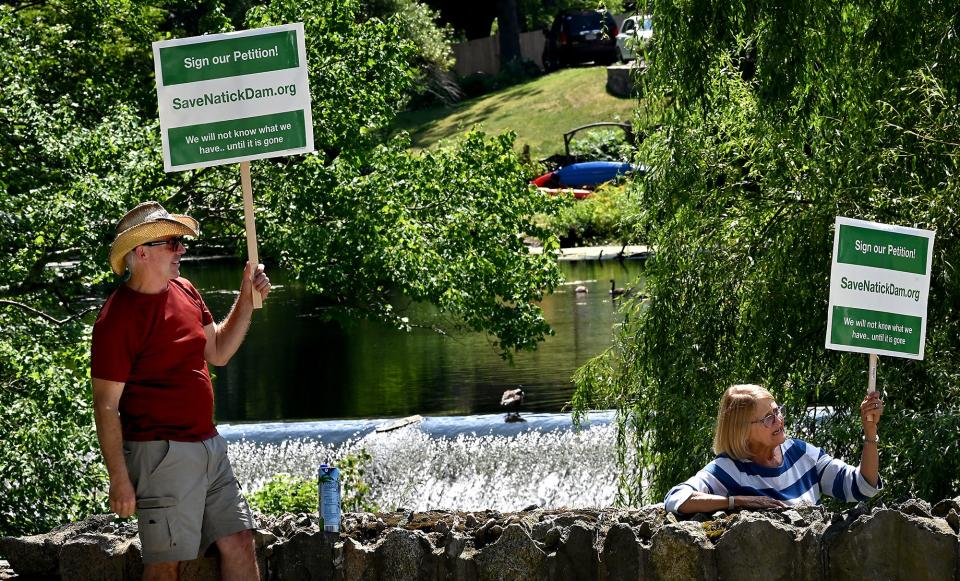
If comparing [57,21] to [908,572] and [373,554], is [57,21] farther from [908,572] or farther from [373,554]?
[908,572]

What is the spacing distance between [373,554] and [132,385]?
1070 millimetres

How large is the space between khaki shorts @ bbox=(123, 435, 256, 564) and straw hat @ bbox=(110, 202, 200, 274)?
0.70 meters

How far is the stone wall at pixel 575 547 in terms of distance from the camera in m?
4.80

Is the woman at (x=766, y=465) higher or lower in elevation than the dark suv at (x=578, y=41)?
lower

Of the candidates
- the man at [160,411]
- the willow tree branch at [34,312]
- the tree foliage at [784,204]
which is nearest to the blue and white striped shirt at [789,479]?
the tree foliage at [784,204]

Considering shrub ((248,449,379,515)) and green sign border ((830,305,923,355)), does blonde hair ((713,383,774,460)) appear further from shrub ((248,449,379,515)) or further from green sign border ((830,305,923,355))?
shrub ((248,449,379,515))

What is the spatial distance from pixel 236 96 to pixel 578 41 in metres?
46.4

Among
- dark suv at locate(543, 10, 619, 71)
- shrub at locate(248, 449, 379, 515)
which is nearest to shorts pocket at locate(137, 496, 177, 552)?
shrub at locate(248, 449, 379, 515)

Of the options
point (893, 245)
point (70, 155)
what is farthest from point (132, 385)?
point (70, 155)

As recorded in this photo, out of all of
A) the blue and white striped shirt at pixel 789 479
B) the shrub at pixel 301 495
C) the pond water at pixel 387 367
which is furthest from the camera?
the pond water at pixel 387 367

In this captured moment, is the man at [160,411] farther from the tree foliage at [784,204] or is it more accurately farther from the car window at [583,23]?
the car window at [583,23]

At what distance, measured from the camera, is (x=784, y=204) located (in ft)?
28.1

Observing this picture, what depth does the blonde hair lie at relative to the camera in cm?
553

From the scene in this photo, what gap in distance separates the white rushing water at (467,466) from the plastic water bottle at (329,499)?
28.8 ft
